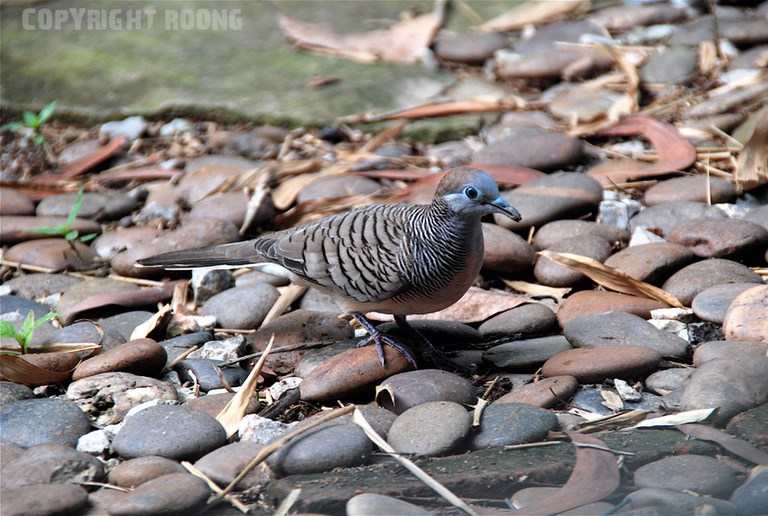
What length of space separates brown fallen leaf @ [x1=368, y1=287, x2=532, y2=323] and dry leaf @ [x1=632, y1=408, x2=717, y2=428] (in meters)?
1.02

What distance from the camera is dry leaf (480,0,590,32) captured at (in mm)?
7035

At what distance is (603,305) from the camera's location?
12.8 feet

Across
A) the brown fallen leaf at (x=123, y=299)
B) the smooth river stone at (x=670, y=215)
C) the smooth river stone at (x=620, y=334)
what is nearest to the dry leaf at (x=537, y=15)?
the smooth river stone at (x=670, y=215)

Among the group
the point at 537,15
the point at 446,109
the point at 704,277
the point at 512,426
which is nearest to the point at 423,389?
the point at 512,426

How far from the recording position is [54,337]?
12.7ft

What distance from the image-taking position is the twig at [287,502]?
8.89 feet

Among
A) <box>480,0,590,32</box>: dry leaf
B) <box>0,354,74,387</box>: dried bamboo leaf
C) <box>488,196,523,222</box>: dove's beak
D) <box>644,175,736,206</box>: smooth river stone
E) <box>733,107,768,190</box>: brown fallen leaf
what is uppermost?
<box>480,0,590,32</box>: dry leaf

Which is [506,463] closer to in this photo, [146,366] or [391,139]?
[146,366]

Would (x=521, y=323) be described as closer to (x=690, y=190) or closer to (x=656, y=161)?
(x=690, y=190)

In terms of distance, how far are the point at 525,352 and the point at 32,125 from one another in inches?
131

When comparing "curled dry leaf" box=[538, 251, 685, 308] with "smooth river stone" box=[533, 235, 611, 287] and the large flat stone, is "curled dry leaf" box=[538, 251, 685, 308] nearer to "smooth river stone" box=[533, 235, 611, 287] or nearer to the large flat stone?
"smooth river stone" box=[533, 235, 611, 287]

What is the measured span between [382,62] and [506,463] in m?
4.37

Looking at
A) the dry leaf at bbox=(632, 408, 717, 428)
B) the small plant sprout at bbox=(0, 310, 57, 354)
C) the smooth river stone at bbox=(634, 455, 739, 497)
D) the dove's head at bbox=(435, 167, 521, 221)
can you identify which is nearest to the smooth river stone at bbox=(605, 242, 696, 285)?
the dove's head at bbox=(435, 167, 521, 221)

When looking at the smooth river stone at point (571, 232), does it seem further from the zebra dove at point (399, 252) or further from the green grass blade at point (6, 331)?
the green grass blade at point (6, 331)
